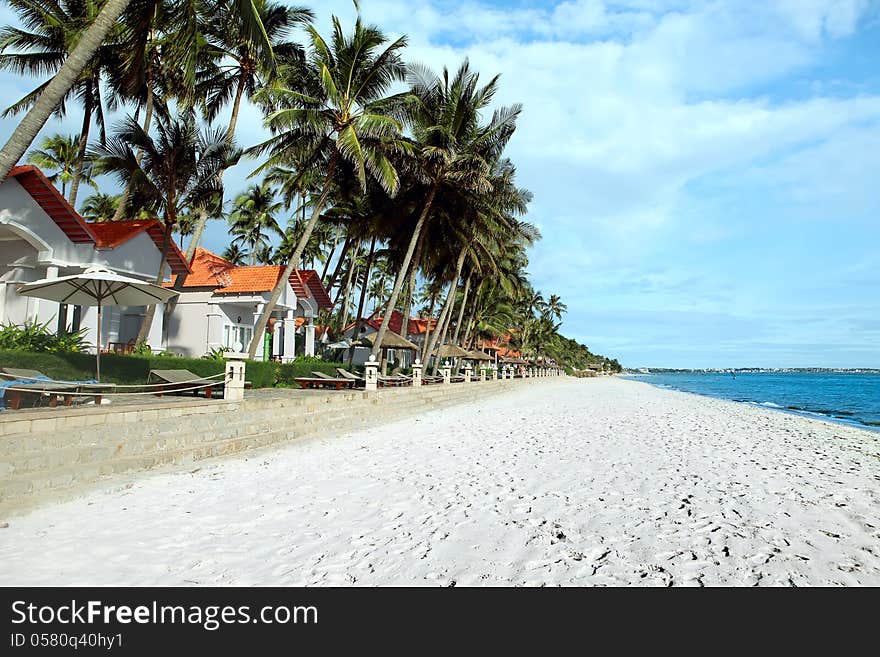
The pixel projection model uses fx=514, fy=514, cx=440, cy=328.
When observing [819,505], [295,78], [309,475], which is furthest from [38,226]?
[819,505]

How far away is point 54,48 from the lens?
16141 millimetres

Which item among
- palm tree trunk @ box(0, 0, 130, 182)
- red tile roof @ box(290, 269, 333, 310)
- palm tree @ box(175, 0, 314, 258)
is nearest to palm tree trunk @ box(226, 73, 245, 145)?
palm tree @ box(175, 0, 314, 258)

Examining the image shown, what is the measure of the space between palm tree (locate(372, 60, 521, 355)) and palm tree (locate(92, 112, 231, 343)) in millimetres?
7447

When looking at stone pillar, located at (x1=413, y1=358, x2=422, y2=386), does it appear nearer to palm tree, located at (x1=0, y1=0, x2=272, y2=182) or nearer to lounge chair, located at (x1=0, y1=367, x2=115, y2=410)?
lounge chair, located at (x1=0, y1=367, x2=115, y2=410)

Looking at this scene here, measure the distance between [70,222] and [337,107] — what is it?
837 centimetres

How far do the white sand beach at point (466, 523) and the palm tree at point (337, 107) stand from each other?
10116 millimetres

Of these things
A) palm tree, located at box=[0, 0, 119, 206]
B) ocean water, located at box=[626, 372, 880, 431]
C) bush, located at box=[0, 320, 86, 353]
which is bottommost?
ocean water, located at box=[626, 372, 880, 431]

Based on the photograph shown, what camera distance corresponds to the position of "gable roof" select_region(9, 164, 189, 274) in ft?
42.0

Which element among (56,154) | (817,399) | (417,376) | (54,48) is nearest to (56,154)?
(56,154)

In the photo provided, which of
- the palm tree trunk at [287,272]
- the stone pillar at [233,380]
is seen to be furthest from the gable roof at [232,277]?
the stone pillar at [233,380]

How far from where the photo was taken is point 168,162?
50.9ft

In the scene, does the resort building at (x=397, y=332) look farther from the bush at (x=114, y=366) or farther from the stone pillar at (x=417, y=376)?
the bush at (x=114, y=366)

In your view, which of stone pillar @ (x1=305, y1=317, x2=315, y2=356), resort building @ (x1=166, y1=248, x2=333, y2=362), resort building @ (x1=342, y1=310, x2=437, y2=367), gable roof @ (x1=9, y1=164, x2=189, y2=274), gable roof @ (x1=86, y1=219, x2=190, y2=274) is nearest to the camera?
gable roof @ (x1=9, y1=164, x2=189, y2=274)

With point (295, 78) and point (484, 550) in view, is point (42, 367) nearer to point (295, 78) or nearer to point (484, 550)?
point (484, 550)
